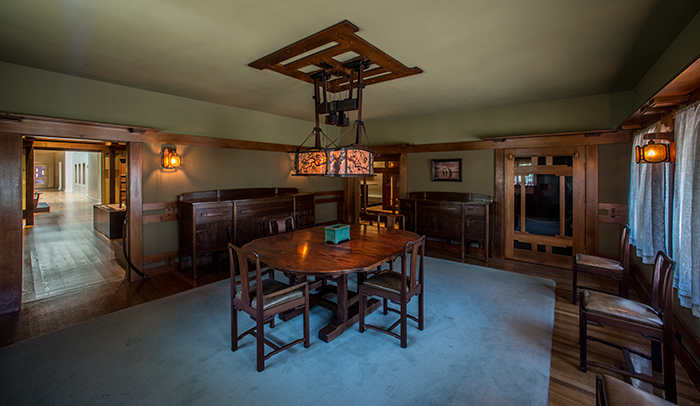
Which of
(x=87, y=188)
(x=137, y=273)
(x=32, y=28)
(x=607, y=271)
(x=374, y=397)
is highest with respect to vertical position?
(x=32, y=28)

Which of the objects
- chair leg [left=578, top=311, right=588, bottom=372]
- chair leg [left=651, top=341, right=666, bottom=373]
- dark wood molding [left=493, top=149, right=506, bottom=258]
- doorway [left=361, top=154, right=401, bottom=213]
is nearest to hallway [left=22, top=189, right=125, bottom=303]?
doorway [left=361, top=154, right=401, bottom=213]

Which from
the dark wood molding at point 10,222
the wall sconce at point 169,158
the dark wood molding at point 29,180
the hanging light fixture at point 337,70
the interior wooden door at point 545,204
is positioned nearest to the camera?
the hanging light fixture at point 337,70

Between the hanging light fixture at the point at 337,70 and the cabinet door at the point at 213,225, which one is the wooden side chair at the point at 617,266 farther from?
the cabinet door at the point at 213,225

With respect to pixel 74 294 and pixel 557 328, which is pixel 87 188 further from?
pixel 557 328

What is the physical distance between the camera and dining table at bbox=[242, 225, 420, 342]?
2.40 meters

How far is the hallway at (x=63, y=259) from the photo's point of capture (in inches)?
157

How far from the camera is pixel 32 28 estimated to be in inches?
96.1

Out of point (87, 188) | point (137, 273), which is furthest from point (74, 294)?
point (87, 188)

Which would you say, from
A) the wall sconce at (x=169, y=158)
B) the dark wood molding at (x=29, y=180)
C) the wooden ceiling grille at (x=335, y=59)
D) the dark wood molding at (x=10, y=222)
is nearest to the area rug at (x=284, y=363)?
the dark wood molding at (x=10, y=222)

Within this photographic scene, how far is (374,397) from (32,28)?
13.0 feet

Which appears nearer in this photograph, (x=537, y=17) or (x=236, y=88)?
(x=537, y=17)

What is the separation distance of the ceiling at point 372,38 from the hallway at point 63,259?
2766 mm

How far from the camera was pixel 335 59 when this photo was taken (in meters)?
3.10

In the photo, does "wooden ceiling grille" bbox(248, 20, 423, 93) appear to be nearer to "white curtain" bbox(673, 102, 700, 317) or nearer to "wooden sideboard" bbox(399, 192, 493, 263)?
"white curtain" bbox(673, 102, 700, 317)
